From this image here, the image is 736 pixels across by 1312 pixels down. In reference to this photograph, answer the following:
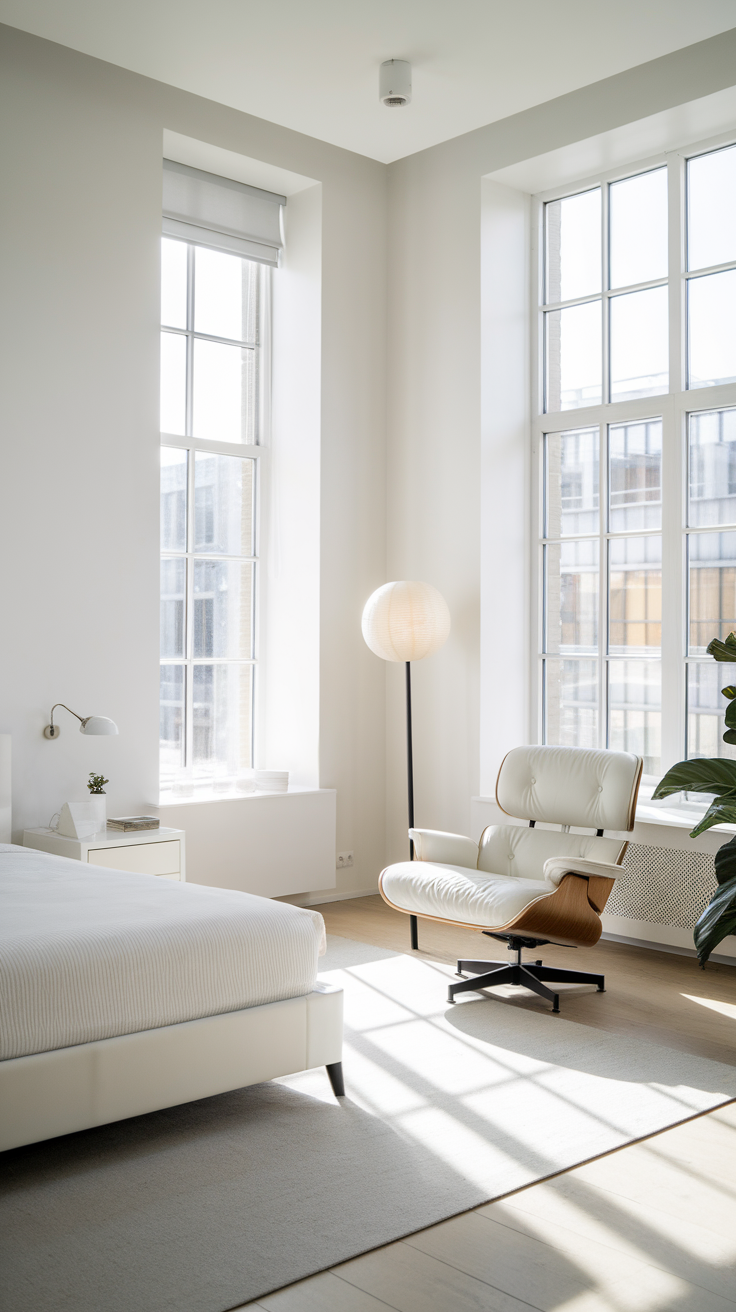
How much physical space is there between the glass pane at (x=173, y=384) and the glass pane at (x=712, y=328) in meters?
2.34

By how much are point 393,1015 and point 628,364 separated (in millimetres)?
3079

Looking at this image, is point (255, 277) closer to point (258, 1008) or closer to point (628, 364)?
point (628, 364)

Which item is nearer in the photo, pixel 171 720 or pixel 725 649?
pixel 725 649

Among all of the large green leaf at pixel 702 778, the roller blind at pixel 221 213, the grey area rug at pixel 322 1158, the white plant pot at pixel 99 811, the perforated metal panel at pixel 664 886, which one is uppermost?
the roller blind at pixel 221 213

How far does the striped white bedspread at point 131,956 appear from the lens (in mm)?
2338

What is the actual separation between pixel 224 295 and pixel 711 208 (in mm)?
2319

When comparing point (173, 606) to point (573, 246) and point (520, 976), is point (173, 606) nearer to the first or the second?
point (520, 976)

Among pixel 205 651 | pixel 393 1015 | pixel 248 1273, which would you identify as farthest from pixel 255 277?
pixel 248 1273

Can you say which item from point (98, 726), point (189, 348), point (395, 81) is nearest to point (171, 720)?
point (98, 726)

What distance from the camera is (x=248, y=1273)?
2.01 m

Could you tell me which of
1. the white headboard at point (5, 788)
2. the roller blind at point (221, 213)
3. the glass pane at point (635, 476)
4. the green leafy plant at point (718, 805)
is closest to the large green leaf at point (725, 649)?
the green leafy plant at point (718, 805)

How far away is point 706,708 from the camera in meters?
4.67

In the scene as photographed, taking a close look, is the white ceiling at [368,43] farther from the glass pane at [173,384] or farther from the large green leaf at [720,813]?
the large green leaf at [720,813]

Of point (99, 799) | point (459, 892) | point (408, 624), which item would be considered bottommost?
point (459, 892)
